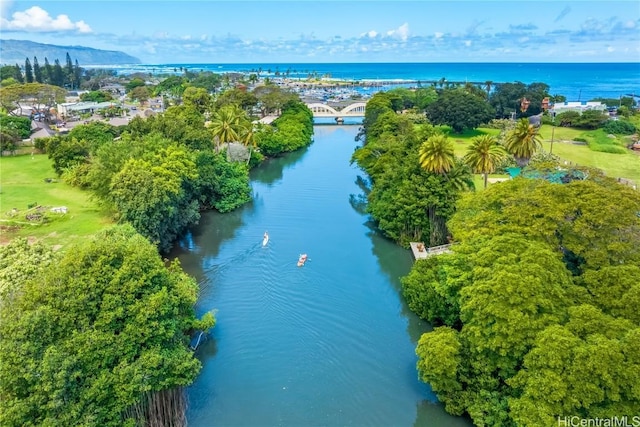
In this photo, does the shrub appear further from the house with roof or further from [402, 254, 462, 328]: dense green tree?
the house with roof

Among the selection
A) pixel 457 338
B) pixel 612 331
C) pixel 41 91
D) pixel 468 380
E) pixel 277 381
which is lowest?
pixel 277 381

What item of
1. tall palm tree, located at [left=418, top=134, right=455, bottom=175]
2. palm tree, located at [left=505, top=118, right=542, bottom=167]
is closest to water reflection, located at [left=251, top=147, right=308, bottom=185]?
tall palm tree, located at [left=418, top=134, right=455, bottom=175]

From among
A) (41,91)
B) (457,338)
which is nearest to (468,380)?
(457,338)

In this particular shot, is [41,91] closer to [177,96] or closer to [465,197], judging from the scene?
[177,96]

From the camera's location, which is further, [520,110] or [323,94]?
[323,94]

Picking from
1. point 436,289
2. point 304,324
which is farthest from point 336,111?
point 436,289

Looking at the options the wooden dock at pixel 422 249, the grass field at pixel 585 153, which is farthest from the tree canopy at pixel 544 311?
the grass field at pixel 585 153

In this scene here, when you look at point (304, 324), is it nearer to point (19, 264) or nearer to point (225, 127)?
point (19, 264)
